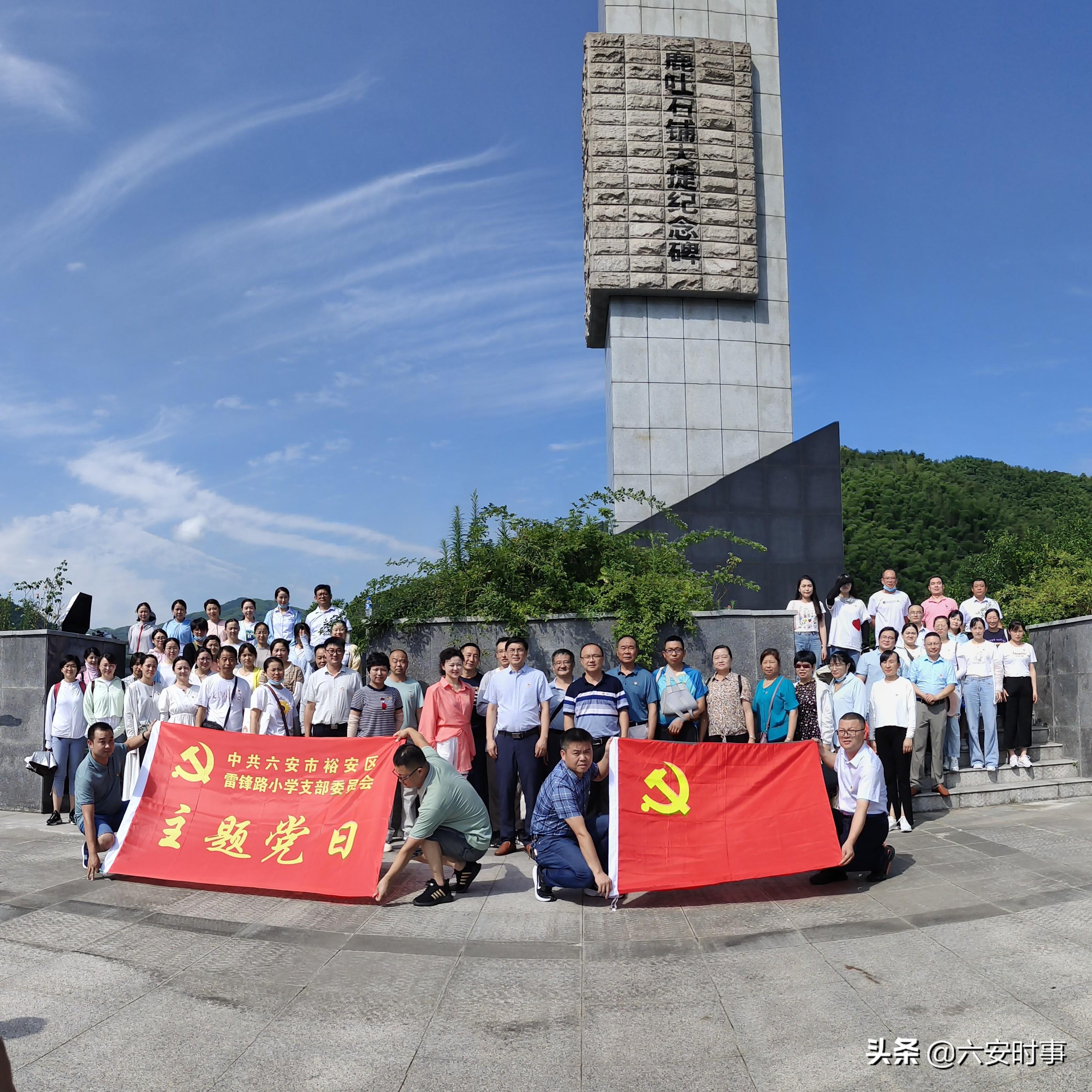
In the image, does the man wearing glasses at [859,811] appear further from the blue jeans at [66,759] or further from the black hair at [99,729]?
the blue jeans at [66,759]

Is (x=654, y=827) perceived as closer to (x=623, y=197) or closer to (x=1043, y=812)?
(x=1043, y=812)

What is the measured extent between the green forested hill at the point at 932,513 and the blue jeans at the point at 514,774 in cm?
3311

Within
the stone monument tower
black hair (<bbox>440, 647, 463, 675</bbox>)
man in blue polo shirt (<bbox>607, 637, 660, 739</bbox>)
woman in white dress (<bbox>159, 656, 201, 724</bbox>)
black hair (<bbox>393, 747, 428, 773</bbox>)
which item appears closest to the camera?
black hair (<bbox>393, 747, 428, 773</bbox>)

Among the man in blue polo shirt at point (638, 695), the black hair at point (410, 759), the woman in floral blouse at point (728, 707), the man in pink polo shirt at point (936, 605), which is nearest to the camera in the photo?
the black hair at point (410, 759)

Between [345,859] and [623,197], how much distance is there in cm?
1438

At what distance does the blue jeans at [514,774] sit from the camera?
26.6 feet

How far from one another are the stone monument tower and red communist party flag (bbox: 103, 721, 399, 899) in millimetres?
11140

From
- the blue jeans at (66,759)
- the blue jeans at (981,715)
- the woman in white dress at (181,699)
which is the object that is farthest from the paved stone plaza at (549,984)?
the blue jeans at (66,759)

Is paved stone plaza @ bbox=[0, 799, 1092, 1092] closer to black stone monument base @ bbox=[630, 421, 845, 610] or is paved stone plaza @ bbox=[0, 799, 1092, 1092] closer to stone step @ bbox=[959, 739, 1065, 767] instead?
stone step @ bbox=[959, 739, 1065, 767]

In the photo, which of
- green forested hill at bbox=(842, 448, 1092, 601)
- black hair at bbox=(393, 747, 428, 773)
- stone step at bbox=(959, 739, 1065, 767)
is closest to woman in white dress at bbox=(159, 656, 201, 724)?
black hair at bbox=(393, 747, 428, 773)

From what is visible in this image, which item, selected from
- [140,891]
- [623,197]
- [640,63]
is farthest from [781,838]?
[640,63]

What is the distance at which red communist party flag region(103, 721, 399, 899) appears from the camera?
6.72 meters

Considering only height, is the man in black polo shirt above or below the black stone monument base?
below

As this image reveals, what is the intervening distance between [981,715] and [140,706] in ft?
28.8
